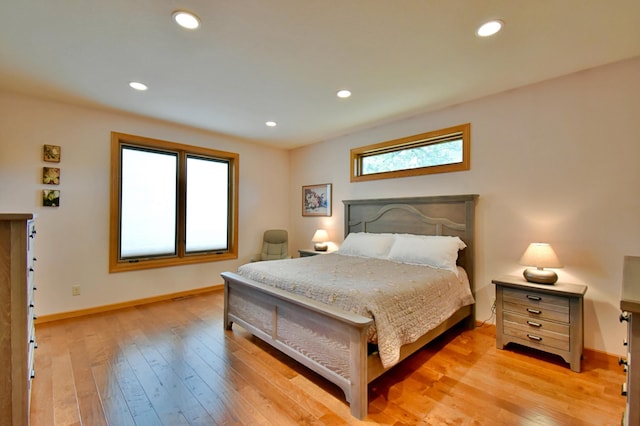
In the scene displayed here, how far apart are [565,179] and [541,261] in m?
0.84

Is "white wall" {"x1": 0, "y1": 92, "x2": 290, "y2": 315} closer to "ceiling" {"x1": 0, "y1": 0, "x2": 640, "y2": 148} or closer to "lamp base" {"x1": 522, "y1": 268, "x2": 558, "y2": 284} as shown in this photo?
"ceiling" {"x1": 0, "y1": 0, "x2": 640, "y2": 148}

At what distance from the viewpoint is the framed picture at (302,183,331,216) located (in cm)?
484

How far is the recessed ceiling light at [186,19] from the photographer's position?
1.83m

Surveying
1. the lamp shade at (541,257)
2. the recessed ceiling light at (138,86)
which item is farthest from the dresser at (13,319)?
the lamp shade at (541,257)

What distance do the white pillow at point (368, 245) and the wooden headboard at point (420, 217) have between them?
292 millimetres

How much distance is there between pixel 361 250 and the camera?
3.61 m

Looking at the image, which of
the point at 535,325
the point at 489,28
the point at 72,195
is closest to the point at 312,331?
the point at 535,325

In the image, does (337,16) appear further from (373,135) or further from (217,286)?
(217,286)

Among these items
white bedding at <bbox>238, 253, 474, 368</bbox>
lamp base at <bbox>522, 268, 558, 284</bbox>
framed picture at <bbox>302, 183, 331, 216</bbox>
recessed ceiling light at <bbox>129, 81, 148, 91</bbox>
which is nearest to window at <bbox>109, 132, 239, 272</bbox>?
recessed ceiling light at <bbox>129, 81, 148, 91</bbox>

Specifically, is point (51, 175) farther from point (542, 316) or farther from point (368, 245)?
point (542, 316)

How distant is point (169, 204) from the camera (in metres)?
4.18

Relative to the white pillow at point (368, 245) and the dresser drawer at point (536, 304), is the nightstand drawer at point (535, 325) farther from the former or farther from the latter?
the white pillow at point (368, 245)

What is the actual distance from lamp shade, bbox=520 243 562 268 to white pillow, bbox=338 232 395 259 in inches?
54.3

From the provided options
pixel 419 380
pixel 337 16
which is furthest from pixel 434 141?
pixel 419 380
